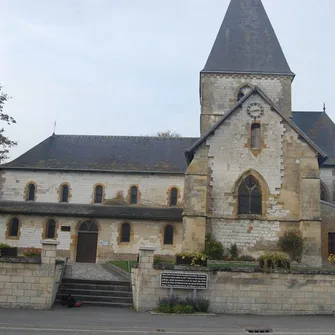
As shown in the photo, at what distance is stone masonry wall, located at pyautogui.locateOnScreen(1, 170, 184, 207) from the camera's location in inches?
1225

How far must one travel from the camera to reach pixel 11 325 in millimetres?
10695

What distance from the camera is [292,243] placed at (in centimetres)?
2141

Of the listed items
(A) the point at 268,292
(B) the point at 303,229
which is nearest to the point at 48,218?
(B) the point at 303,229

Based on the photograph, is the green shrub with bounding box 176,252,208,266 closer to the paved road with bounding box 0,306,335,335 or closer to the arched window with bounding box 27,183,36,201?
the paved road with bounding box 0,306,335,335

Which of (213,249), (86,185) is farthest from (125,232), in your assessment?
(213,249)

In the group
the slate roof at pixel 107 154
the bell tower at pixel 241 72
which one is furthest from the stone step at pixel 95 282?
the bell tower at pixel 241 72

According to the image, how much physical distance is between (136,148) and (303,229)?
16.4 m

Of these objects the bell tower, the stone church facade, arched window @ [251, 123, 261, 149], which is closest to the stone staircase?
the stone church facade

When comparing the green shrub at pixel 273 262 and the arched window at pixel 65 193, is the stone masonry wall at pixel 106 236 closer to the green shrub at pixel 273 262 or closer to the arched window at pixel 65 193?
the arched window at pixel 65 193

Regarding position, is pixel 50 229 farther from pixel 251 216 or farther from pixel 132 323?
pixel 132 323

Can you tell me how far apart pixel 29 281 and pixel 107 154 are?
20129 millimetres

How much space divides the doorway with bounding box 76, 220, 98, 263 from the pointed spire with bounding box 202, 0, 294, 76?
15.3m

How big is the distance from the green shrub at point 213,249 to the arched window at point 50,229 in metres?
12.2

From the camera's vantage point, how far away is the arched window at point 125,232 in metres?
29.0
